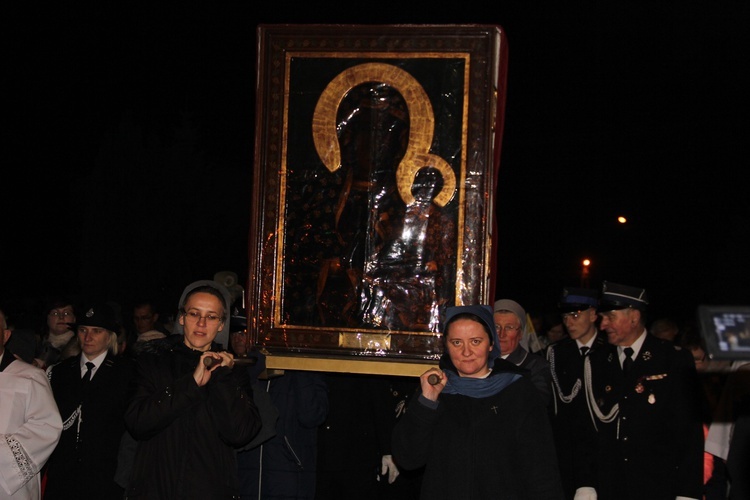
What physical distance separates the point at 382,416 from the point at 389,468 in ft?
1.55

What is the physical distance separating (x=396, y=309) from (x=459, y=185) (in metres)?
0.84

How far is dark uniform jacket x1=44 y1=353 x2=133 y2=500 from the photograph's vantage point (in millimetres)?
5527

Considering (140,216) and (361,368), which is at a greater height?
(140,216)

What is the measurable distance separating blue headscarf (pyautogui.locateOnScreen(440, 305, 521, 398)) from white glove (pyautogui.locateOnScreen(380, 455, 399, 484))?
2.90m

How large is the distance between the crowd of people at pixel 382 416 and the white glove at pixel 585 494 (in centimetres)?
1

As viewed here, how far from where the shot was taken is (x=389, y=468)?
7.16 meters

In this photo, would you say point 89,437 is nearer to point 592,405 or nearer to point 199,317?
point 199,317

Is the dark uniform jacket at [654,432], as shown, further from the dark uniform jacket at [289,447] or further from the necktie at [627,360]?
the dark uniform jacket at [289,447]

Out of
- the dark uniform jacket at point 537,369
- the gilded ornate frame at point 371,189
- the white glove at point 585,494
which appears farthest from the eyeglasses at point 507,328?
the white glove at point 585,494

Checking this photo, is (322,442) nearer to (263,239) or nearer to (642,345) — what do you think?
(263,239)

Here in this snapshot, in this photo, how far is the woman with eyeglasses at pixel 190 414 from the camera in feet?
14.1

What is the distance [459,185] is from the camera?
532 cm

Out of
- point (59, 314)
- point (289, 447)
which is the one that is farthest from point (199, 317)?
point (59, 314)

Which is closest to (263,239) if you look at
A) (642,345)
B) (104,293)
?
(642,345)
